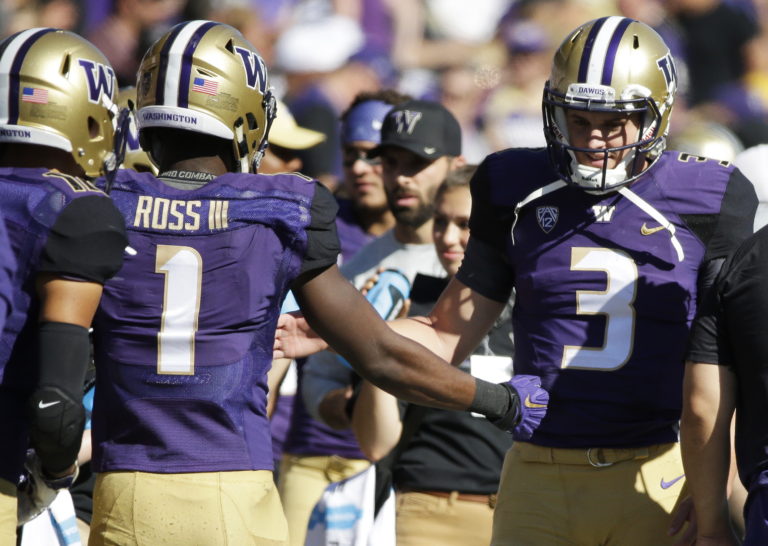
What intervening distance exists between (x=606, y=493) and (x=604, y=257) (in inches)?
26.7

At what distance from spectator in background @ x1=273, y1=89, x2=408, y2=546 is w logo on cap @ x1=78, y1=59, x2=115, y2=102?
1.60m

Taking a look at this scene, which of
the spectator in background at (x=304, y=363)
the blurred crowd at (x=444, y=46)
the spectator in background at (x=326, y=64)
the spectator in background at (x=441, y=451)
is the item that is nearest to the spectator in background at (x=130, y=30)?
the blurred crowd at (x=444, y=46)

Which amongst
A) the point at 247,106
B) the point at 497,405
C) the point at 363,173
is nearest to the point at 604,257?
the point at 497,405

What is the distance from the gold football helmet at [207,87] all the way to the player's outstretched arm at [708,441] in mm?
1333

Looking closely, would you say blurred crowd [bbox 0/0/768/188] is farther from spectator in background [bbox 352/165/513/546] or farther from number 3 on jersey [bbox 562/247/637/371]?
number 3 on jersey [bbox 562/247/637/371]

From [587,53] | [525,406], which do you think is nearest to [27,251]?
[525,406]

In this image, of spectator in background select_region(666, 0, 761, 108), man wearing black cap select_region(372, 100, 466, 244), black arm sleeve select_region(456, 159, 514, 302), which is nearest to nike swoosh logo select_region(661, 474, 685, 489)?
black arm sleeve select_region(456, 159, 514, 302)

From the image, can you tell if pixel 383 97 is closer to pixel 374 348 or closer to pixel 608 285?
pixel 608 285

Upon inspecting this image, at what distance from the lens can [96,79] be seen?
3.48 metres

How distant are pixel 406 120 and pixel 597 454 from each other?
2885 millimetres

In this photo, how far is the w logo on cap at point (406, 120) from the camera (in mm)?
6207

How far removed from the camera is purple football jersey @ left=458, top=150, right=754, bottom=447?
3736 mm

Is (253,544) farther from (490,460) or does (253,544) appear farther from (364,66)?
(364,66)

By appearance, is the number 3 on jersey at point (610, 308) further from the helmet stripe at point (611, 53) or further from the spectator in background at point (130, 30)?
the spectator in background at point (130, 30)
